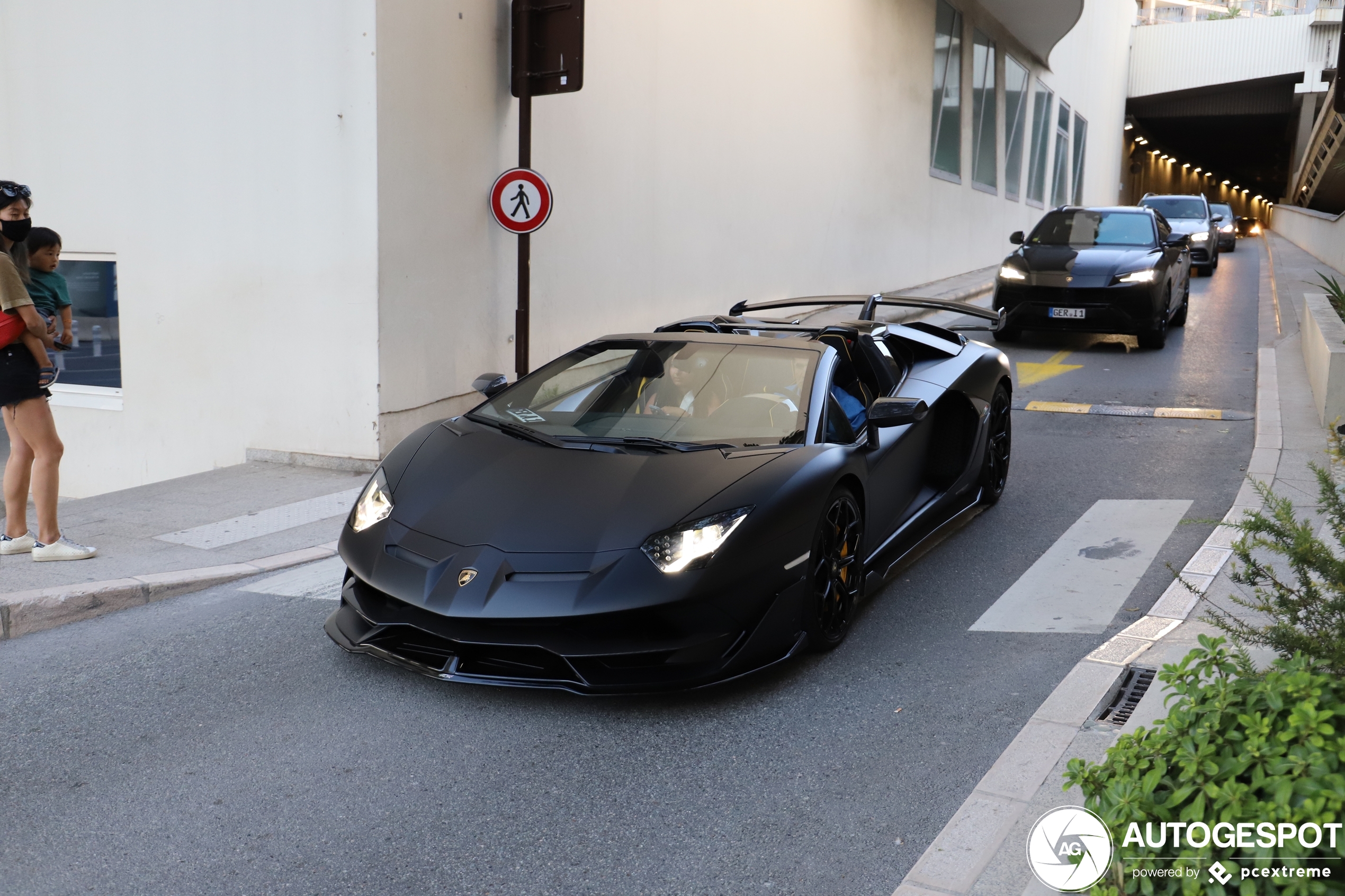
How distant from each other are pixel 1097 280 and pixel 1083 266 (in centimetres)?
29

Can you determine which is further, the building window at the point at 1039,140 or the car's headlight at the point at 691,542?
→ the building window at the point at 1039,140

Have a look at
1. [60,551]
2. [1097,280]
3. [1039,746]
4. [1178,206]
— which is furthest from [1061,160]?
[1039,746]

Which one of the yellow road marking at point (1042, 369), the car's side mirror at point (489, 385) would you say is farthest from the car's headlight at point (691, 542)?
the yellow road marking at point (1042, 369)

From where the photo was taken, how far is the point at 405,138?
28.0 ft

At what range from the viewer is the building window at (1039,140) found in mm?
30922

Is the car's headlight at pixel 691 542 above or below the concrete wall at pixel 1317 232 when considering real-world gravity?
below

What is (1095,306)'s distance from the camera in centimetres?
1323

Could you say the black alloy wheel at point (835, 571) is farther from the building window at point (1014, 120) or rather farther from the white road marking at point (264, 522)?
the building window at point (1014, 120)

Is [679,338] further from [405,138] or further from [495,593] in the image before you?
[405,138]

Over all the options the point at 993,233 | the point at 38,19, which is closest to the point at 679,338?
the point at 38,19

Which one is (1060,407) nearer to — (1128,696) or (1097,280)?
(1097,280)

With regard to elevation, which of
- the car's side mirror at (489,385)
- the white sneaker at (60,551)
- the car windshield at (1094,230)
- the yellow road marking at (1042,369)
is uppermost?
the car windshield at (1094,230)

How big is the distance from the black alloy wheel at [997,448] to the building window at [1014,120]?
22.2m

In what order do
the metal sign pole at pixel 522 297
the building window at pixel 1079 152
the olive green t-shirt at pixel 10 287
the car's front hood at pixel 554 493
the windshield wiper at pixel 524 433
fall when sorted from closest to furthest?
the car's front hood at pixel 554 493 → the windshield wiper at pixel 524 433 → the olive green t-shirt at pixel 10 287 → the metal sign pole at pixel 522 297 → the building window at pixel 1079 152
